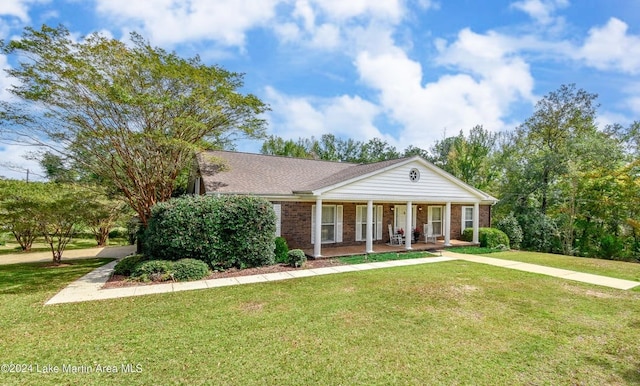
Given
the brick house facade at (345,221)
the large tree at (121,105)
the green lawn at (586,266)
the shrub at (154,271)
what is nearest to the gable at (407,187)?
the brick house facade at (345,221)

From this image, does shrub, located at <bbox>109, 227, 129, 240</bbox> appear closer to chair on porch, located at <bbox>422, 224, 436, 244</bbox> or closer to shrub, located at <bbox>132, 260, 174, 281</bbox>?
shrub, located at <bbox>132, 260, 174, 281</bbox>

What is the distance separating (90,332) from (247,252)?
5788 mm

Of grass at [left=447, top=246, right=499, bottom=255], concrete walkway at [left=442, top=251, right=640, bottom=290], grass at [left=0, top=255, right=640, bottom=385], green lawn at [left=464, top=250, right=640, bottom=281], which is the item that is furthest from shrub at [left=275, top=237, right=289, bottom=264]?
green lawn at [left=464, top=250, right=640, bottom=281]

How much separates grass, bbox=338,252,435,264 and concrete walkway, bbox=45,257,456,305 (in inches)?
25.8

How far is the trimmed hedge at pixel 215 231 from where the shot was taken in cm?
1002

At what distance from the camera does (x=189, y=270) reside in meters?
9.54

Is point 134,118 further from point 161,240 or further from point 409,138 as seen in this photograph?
point 409,138

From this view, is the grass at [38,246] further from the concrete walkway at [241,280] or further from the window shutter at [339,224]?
the window shutter at [339,224]

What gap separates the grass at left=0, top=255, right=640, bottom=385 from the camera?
4.04 m

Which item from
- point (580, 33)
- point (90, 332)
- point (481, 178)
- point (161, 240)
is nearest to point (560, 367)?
point (90, 332)

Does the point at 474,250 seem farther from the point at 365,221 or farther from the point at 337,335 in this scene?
the point at 337,335

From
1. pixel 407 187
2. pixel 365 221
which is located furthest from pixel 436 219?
pixel 365 221

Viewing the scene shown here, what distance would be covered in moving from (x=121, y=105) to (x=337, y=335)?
35.5ft

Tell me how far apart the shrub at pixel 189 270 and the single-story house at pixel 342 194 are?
360cm
